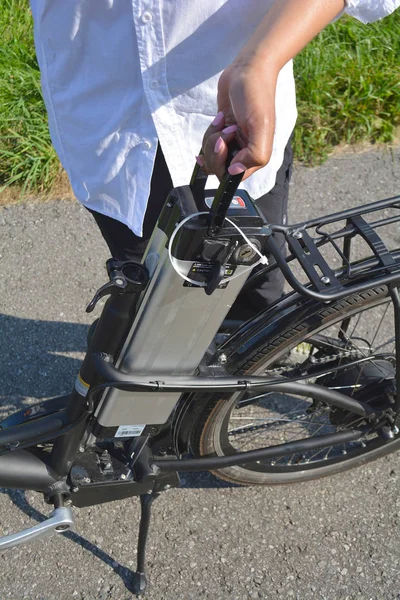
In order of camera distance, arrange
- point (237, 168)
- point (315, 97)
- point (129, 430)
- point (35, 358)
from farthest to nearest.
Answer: point (315, 97)
point (35, 358)
point (129, 430)
point (237, 168)

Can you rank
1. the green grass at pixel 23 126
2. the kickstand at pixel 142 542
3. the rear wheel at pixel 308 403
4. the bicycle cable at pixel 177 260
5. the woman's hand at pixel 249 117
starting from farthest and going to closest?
the green grass at pixel 23 126 → the kickstand at pixel 142 542 → the rear wheel at pixel 308 403 → the bicycle cable at pixel 177 260 → the woman's hand at pixel 249 117

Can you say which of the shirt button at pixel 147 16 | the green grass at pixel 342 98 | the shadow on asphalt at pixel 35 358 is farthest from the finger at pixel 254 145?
the green grass at pixel 342 98

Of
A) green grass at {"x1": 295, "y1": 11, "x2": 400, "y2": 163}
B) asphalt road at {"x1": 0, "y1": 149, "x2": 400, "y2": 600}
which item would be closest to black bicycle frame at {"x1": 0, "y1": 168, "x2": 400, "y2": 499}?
asphalt road at {"x1": 0, "y1": 149, "x2": 400, "y2": 600}

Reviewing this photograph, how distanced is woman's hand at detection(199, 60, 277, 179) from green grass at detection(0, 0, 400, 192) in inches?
83.3

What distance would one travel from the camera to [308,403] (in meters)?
2.50

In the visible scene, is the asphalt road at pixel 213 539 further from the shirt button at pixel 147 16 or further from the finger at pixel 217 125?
the shirt button at pixel 147 16

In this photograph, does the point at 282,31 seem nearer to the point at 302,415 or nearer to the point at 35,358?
the point at 302,415

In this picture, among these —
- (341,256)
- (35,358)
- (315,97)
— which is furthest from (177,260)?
(315,97)

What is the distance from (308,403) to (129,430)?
2.94 ft

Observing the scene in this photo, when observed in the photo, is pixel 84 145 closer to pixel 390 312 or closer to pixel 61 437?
pixel 61 437

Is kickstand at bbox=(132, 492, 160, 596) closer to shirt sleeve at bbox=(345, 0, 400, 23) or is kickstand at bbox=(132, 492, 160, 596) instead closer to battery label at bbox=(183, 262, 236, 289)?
battery label at bbox=(183, 262, 236, 289)

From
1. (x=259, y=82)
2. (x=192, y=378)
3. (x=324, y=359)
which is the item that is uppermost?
(x=259, y=82)

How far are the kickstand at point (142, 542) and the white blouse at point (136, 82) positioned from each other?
796 millimetres

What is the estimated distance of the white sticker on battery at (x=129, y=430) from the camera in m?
1.79
